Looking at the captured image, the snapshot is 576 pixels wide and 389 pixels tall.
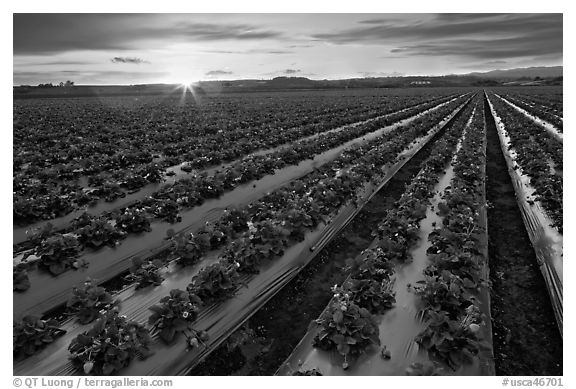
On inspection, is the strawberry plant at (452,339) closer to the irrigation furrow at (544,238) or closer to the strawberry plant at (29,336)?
the irrigation furrow at (544,238)

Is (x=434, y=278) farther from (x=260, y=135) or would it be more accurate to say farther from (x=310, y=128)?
(x=310, y=128)

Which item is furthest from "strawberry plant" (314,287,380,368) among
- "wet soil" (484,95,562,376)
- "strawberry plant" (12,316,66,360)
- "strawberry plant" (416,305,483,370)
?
"strawberry plant" (12,316,66,360)

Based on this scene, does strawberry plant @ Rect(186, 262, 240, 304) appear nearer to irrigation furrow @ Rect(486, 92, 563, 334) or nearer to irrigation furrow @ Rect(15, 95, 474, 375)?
irrigation furrow @ Rect(15, 95, 474, 375)

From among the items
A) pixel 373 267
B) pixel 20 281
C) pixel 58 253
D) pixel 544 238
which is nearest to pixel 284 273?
pixel 373 267

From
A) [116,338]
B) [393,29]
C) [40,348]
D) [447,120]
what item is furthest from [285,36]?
[447,120]

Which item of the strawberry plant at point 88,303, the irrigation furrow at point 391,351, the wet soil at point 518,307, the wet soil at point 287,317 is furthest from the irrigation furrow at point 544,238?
the strawberry plant at point 88,303

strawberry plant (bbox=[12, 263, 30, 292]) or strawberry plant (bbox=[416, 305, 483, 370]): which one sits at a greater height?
strawberry plant (bbox=[12, 263, 30, 292])
